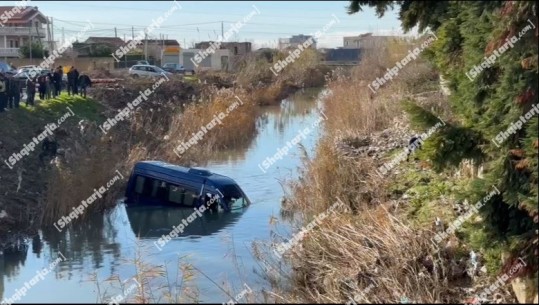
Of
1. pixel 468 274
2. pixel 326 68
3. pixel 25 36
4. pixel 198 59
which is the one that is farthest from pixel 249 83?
pixel 468 274

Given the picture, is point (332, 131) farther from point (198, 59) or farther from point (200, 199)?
point (198, 59)

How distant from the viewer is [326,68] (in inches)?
2680

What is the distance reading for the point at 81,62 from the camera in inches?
2466

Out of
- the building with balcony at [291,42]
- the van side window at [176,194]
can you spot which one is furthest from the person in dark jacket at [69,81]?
the building with balcony at [291,42]

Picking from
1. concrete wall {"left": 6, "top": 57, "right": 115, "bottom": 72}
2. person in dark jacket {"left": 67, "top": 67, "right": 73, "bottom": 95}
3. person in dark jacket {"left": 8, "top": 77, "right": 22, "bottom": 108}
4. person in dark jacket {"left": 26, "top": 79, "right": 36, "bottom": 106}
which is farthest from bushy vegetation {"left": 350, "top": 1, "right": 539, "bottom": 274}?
concrete wall {"left": 6, "top": 57, "right": 115, "bottom": 72}

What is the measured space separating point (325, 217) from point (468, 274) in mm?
3814

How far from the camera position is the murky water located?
14.0 m

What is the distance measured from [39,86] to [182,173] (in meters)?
12.1

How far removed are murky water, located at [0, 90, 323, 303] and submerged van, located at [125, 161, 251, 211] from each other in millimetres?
360

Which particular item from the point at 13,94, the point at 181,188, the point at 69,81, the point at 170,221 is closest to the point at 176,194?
the point at 181,188

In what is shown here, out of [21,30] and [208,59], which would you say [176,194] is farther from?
[208,59]

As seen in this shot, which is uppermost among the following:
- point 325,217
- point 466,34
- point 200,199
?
point 466,34

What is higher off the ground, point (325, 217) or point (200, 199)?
point (325, 217)

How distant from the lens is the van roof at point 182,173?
2353 centimetres
